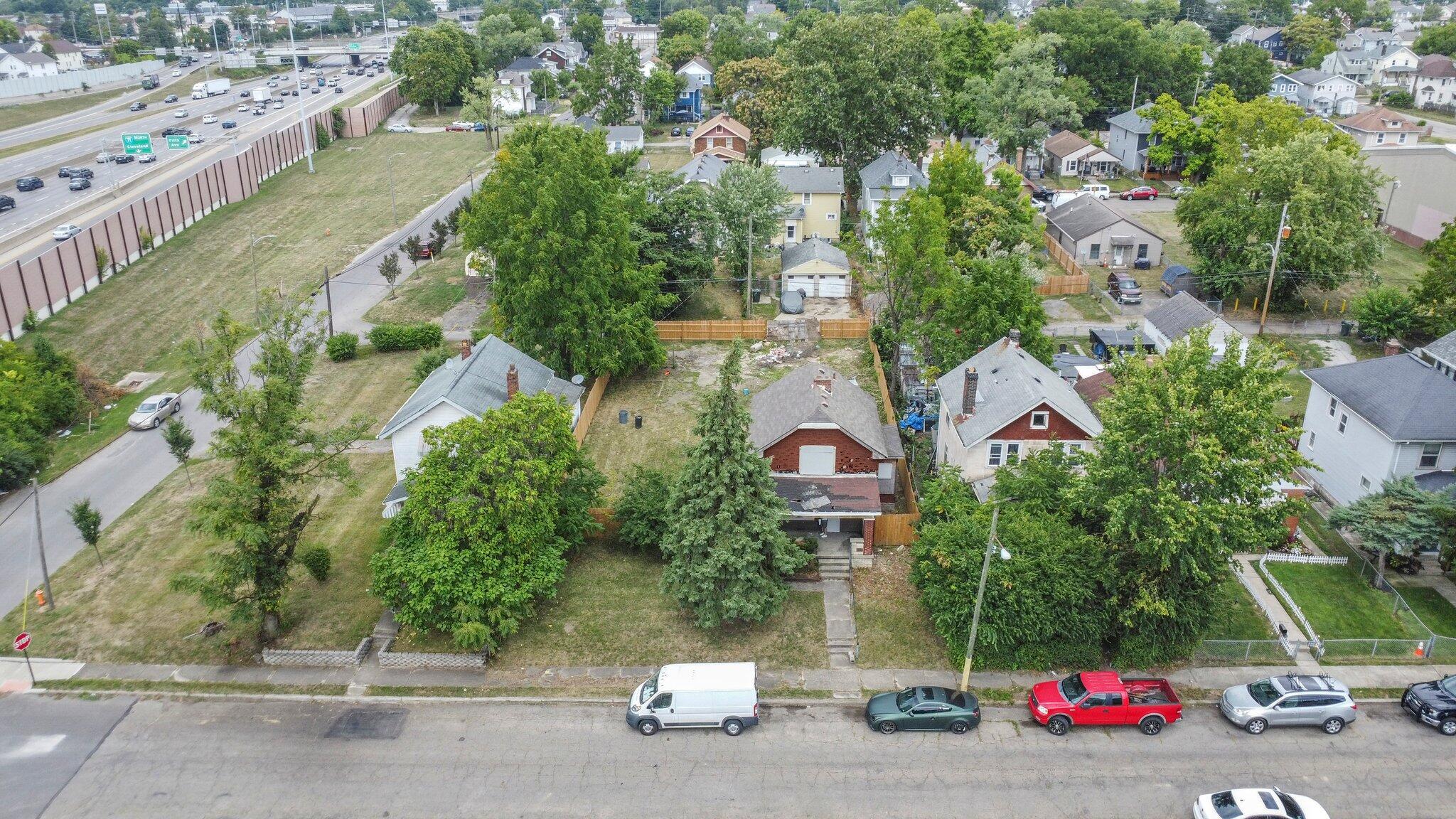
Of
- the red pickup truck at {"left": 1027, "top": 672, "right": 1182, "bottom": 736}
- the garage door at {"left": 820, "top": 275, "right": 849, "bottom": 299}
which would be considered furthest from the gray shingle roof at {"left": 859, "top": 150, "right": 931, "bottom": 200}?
the red pickup truck at {"left": 1027, "top": 672, "right": 1182, "bottom": 736}

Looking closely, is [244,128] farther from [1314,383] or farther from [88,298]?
[1314,383]

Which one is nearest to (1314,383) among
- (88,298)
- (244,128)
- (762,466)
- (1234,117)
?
(762,466)

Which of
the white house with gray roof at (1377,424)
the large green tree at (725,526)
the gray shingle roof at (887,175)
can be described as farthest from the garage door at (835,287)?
the large green tree at (725,526)

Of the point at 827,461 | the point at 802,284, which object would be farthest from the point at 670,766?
the point at 802,284

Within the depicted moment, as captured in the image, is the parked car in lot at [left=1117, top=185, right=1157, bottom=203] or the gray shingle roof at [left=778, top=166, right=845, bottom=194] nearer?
the gray shingle roof at [left=778, top=166, right=845, bottom=194]

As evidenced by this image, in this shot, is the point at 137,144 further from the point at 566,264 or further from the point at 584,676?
the point at 584,676

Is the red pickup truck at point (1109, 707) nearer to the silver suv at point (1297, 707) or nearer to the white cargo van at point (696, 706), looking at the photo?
the silver suv at point (1297, 707)

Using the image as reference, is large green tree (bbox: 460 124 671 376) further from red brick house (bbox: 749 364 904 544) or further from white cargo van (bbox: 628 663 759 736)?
white cargo van (bbox: 628 663 759 736)
